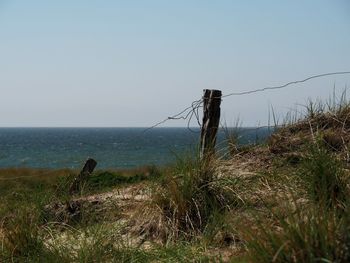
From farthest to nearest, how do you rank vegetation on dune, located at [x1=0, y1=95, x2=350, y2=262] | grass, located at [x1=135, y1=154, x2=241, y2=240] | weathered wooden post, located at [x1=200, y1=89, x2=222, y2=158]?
weathered wooden post, located at [x1=200, y1=89, x2=222, y2=158] < grass, located at [x1=135, y1=154, x2=241, y2=240] < vegetation on dune, located at [x1=0, y1=95, x2=350, y2=262]

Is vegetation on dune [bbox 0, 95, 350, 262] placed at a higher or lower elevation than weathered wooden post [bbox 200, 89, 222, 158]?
lower

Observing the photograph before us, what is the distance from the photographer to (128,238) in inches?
201

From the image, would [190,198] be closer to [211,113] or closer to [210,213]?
[210,213]

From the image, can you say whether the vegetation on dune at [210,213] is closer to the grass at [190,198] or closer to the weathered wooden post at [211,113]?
the grass at [190,198]

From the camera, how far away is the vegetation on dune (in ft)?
10.4

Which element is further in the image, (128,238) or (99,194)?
(99,194)

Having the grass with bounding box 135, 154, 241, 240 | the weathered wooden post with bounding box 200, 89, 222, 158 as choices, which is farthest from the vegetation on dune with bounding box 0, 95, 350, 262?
the weathered wooden post with bounding box 200, 89, 222, 158

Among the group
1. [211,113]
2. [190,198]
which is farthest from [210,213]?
[211,113]

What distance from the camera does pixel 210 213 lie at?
514 cm

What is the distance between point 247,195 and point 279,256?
86.2 inches

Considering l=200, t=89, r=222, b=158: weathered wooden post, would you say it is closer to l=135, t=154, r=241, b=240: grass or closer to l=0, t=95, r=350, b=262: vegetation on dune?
l=0, t=95, r=350, b=262: vegetation on dune

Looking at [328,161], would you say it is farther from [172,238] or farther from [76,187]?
[76,187]

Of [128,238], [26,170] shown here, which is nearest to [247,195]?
[128,238]

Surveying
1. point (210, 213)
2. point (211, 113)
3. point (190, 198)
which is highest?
point (211, 113)
